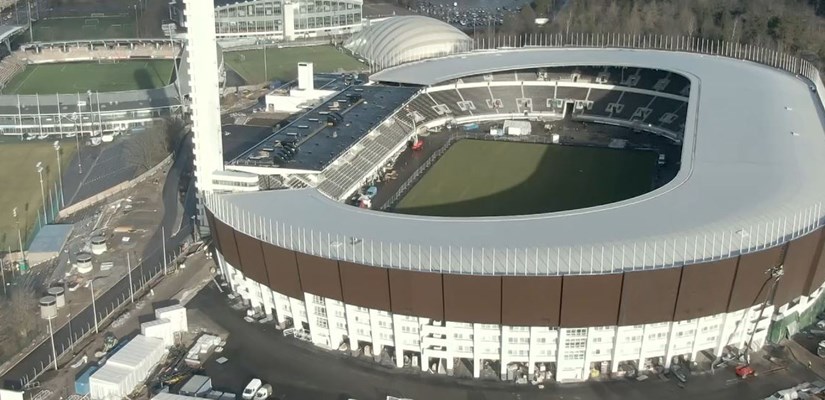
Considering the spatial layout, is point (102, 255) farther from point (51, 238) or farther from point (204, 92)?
point (204, 92)

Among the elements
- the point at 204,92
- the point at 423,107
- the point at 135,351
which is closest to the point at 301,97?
the point at 423,107

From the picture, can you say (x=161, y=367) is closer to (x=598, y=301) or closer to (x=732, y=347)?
(x=598, y=301)

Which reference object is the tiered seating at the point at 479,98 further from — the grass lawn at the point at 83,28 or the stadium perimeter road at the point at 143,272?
the grass lawn at the point at 83,28

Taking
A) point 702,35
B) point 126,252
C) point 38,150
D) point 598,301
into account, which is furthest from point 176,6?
point 598,301

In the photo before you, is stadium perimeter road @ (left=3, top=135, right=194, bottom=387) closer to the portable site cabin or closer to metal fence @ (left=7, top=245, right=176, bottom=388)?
metal fence @ (left=7, top=245, right=176, bottom=388)

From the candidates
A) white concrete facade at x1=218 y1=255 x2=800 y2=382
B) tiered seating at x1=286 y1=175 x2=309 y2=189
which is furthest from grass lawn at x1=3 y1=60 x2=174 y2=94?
white concrete facade at x1=218 y1=255 x2=800 y2=382

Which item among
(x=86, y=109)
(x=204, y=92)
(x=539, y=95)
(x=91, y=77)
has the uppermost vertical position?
(x=204, y=92)

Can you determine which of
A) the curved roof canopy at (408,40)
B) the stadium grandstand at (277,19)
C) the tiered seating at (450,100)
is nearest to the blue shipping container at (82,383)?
the tiered seating at (450,100)
